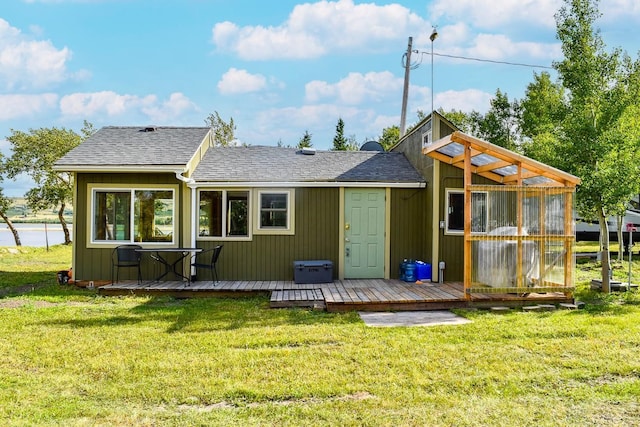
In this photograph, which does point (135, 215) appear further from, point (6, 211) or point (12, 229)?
point (6, 211)

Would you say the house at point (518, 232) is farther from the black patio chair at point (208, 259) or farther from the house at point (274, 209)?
the black patio chair at point (208, 259)

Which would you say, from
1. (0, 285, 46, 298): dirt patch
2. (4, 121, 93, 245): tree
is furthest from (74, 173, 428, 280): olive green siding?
(4, 121, 93, 245): tree

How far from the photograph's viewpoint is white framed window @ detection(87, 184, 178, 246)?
27.9 feet

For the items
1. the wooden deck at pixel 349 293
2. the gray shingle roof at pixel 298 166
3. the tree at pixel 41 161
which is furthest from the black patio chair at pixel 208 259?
the tree at pixel 41 161

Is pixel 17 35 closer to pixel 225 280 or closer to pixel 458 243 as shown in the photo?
pixel 225 280

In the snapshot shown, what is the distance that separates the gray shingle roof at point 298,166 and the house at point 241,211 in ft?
0.14

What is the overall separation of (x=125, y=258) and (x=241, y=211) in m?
2.35

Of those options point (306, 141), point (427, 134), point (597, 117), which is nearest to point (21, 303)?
point (427, 134)

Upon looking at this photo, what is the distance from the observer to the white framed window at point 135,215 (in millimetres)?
8500

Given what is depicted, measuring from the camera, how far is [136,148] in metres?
9.02

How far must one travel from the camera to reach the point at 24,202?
63.4 ft

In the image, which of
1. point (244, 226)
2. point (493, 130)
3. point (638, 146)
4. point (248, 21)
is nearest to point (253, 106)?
point (248, 21)

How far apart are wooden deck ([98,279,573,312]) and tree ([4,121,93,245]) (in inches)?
558

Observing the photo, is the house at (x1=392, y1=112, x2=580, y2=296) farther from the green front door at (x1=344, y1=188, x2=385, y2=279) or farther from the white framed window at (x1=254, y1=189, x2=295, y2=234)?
the white framed window at (x1=254, y1=189, x2=295, y2=234)
